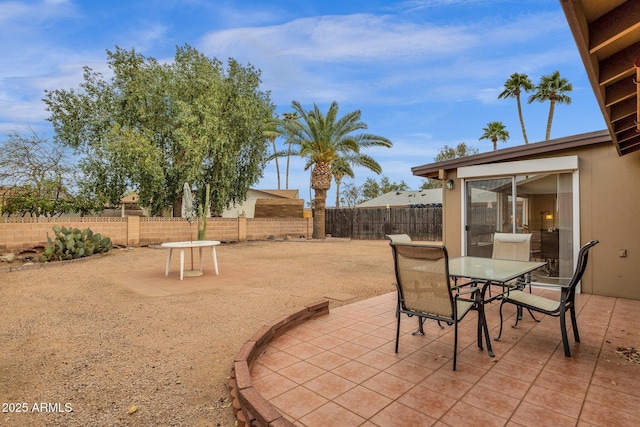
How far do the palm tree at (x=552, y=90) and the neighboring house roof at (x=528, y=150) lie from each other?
2364 cm

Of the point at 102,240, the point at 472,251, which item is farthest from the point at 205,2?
the point at 472,251

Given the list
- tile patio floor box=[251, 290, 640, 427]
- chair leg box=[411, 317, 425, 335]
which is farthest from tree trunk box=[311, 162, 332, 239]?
chair leg box=[411, 317, 425, 335]

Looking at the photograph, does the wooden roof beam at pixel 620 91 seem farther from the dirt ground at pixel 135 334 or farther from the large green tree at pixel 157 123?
the large green tree at pixel 157 123

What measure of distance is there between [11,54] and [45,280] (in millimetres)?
9454

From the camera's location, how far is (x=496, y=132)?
28734mm

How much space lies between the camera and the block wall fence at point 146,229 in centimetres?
1040


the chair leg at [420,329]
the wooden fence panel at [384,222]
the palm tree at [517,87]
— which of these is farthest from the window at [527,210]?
the palm tree at [517,87]

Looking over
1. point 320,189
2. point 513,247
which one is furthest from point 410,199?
point 513,247

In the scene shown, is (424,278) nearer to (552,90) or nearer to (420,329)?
(420,329)

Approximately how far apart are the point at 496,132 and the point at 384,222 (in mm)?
16656

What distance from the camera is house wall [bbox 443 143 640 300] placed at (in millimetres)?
5008

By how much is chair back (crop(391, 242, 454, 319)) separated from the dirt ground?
1.74 meters

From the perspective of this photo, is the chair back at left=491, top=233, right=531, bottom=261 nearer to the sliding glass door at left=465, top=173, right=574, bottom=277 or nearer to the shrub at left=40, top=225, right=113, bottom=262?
the sliding glass door at left=465, top=173, right=574, bottom=277

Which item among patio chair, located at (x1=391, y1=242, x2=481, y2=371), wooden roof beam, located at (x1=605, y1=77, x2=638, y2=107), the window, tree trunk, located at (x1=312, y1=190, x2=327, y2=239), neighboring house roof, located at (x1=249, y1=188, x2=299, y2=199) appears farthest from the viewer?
neighboring house roof, located at (x1=249, y1=188, x2=299, y2=199)
